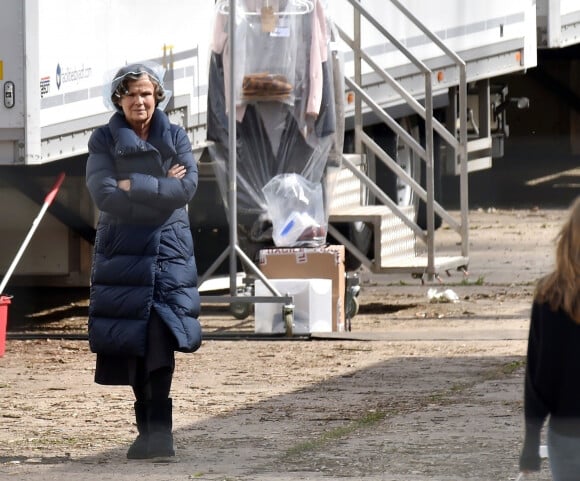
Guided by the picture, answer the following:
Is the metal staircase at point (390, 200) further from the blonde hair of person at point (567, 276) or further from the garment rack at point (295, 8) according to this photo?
the blonde hair of person at point (567, 276)

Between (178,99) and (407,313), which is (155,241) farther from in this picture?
(407,313)

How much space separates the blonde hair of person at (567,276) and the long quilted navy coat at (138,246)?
8.83ft

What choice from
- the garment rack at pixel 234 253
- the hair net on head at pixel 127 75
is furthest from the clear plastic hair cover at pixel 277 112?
the hair net on head at pixel 127 75

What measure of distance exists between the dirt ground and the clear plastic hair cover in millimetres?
856

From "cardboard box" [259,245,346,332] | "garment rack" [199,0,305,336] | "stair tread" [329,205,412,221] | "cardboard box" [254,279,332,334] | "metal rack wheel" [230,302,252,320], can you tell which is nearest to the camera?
"garment rack" [199,0,305,336]

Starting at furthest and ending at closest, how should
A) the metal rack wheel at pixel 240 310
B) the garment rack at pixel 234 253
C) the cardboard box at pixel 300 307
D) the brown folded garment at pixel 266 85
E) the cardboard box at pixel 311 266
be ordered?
1. the metal rack wheel at pixel 240 310
2. the brown folded garment at pixel 266 85
3. the cardboard box at pixel 311 266
4. the cardboard box at pixel 300 307
5. the garment rack at pixel 234 253

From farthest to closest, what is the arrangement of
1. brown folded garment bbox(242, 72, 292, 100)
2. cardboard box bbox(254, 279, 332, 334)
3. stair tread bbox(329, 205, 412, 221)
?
1. stair tread bbox(329, 205, 412, 221)
2. brown folded garment bbox(242, 72, 292, 100)
3. cardboard box bbox(254, 279, 332, 334)

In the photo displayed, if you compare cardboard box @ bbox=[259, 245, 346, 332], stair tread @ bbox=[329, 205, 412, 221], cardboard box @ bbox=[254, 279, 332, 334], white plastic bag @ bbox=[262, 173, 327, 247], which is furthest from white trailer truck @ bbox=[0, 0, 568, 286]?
cardboard box @ bbox=[254, 279, 332, 334]

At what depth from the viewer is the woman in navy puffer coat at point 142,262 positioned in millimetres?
6406

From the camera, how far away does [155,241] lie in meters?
6.48

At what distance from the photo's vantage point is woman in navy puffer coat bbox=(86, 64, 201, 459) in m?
6.41

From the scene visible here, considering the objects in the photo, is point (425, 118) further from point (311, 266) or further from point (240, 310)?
point (240, 310)

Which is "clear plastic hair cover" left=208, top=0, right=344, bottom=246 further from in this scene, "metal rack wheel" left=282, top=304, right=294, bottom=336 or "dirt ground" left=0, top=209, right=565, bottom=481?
"dirt ground" left=0, top=209, right=565, bottom=481

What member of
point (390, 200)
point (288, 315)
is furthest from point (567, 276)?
point (390, 200)
